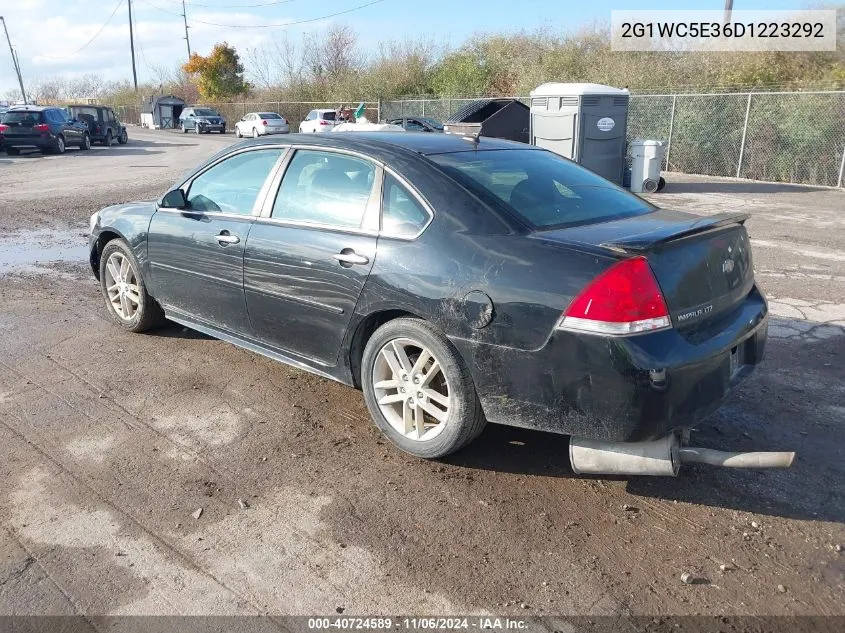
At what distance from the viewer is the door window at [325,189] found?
385 cm

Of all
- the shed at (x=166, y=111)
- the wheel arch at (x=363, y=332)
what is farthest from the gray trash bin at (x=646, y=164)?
the shed at (x=166, y=111)

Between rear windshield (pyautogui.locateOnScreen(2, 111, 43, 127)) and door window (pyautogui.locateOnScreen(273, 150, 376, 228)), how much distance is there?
2518 cm

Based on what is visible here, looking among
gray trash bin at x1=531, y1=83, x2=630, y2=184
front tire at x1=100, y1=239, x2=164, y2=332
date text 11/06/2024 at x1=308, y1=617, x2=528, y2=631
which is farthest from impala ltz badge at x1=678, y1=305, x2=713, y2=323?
gray trash bin at x1=531, y1=83, x2=630, y2=184

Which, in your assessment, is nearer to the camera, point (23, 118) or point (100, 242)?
point (100, 242)

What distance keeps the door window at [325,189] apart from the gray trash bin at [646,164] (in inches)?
448

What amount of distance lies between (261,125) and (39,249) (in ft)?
105

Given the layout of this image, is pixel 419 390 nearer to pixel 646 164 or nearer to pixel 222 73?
pixel 646 164

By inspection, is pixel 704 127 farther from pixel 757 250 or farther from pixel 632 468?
pixel 632 468

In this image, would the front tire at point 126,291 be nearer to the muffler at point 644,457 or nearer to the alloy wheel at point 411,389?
the alloy wheel at point 411,389

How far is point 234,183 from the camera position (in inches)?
183

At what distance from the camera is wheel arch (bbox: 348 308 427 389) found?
3.59m

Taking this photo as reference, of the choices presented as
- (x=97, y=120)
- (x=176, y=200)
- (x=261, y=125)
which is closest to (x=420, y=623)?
(x=176, y=200)

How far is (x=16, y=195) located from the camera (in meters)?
14.8

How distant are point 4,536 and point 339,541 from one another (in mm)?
1416
